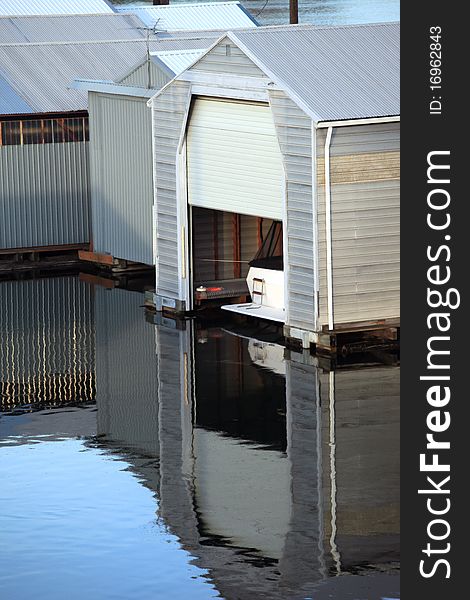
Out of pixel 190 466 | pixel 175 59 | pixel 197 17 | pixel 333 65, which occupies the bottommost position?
pixel 190 466

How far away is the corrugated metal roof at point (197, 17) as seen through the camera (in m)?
44.6

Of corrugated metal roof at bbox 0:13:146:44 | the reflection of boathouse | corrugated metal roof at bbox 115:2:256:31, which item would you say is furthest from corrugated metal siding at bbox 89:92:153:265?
corrugated metal roof at bbox 115:2:256:31

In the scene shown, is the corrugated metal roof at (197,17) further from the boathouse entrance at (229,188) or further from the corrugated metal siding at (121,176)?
the boathouse entrance at (229,188)

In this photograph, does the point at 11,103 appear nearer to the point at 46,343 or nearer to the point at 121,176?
the point at 121,176

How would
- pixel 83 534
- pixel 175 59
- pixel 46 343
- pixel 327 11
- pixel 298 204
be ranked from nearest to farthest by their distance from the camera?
pixel 83 534 < pixel 298 204 < pixel 46 343 < pixel 175 59 < pixel 327 11

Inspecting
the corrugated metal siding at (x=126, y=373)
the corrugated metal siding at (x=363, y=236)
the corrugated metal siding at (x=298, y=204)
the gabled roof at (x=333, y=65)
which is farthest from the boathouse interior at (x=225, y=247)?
the corrugated metal siding at (x=363, y=236)

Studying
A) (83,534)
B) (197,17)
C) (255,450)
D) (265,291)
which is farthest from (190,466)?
(197,17)

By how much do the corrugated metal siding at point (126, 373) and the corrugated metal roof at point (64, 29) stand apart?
32.9 ft

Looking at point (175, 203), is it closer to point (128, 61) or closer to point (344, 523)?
point (128, 61)

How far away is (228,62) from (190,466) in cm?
1032

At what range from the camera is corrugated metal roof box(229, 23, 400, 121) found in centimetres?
2706

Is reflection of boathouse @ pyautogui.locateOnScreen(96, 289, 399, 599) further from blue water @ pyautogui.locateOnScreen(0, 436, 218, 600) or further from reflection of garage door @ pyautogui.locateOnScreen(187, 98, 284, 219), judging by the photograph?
reflection of garage door @ pyautogui.locateOnScreen(187, 98, 284, 219)

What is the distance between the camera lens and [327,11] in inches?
4614

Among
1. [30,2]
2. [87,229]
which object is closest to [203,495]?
[87,229]
